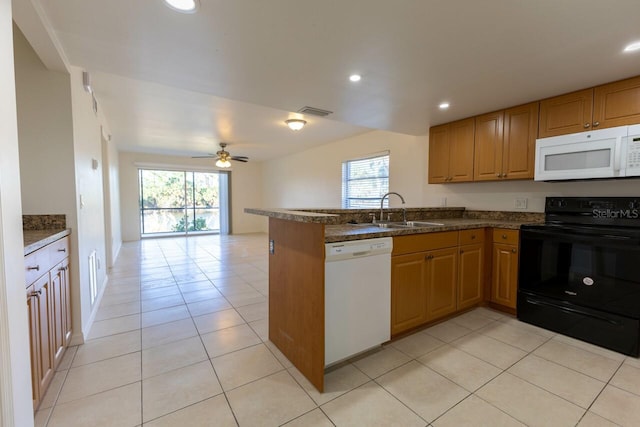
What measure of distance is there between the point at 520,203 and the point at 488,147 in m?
0.74

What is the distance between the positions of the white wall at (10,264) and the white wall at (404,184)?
4.06 meters

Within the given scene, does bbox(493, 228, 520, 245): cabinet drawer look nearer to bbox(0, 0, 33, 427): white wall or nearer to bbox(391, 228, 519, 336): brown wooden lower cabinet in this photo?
bbox(391, 228, 519, 336): brown wooden lower cabinet

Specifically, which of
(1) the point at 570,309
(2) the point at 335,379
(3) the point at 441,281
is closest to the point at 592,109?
(1) the point at 570,309

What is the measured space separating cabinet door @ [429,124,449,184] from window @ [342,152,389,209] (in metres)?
1.04

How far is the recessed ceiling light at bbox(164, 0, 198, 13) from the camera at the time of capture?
1453 mm

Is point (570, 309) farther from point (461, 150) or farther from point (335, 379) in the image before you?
point (335, 379)

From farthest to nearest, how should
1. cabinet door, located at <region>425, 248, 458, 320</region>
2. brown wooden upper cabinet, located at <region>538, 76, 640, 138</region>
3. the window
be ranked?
the window < cabinet door, located at <region>425, 248, 458, 320</region> < brown wooden upper cabinet, located at <region>538, 76, 640, 138</region>

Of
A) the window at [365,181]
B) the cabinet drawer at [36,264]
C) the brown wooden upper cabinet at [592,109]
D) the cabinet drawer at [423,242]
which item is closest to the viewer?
the cabinet drawer at [36,264]

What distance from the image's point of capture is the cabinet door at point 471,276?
2732 millimetres

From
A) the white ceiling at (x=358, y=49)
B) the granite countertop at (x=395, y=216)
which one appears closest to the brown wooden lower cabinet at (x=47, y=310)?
the granite countertop at (x=395, y=216)

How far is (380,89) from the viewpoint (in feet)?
8.54

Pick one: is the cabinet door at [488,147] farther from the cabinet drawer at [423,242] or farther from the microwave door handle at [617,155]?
the cabinet drawer at [423,242]

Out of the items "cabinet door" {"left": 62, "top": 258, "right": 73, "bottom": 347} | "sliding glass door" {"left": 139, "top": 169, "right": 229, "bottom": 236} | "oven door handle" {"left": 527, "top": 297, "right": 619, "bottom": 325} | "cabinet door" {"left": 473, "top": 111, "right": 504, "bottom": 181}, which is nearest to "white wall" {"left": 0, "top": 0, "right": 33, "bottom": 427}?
"cabinet door" {"left": 62, "top": 258, "right": 73, "bottom": 347}

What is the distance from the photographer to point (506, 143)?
306 cm
